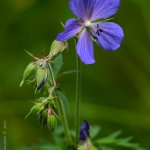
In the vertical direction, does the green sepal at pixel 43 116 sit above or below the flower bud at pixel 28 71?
below

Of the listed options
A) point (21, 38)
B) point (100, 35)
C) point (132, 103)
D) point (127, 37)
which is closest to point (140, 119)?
point (132, 103)

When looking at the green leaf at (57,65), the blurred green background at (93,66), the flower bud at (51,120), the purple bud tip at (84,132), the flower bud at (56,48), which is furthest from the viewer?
the blurred green background at (93,66)

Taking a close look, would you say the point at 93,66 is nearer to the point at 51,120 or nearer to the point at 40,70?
the point at 51,120

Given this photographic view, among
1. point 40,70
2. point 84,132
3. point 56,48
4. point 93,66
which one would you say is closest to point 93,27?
point 56,48

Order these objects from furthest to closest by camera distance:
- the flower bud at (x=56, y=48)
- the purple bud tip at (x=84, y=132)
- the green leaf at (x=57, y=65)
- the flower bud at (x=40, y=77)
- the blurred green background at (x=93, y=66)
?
the blurred green background at (x=93, y=66)
the purple bud tip at (x=84, y=132)
the green leaf at (x=57, y=65)
the flower bud at (x=56, y=48)
the flower bud at (x=40, y=77)

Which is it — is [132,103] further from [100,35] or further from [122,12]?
[100,35]

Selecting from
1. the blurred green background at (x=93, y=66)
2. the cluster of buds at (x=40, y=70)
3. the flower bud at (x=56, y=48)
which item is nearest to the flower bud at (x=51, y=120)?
the cluster of buds at (x=40, y=70)


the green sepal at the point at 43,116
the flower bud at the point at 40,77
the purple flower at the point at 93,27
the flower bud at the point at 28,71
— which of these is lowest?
the green sepal at the point at 43,116

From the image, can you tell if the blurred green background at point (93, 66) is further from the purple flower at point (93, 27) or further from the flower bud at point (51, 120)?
the purple flower at point (93, 27)
